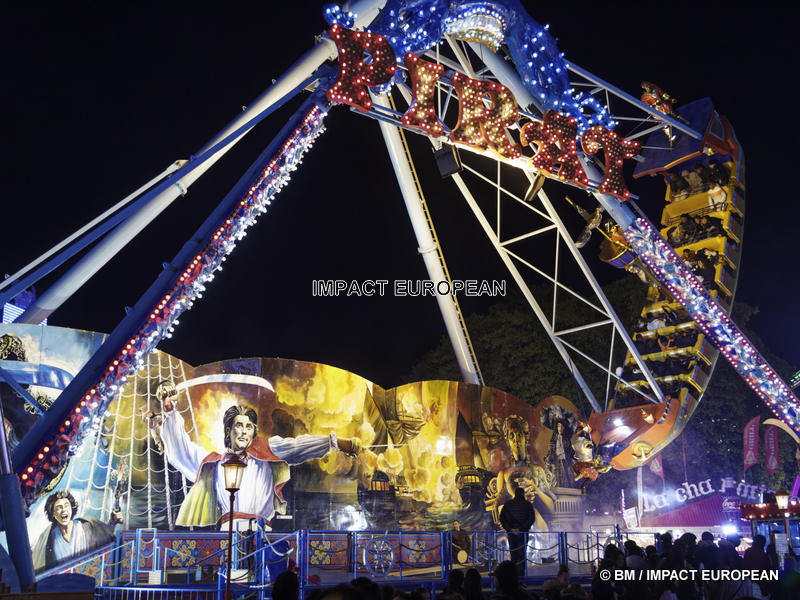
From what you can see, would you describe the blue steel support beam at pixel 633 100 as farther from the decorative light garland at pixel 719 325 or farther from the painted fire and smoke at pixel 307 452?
the painted fire and smoke at pixel 307 452

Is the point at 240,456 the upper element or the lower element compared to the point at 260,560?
upper

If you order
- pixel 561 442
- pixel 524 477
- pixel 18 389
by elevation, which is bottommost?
pixel 524 477

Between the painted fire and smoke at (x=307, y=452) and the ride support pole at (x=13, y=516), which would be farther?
the painted fire and smoke at (x=307, y=452)

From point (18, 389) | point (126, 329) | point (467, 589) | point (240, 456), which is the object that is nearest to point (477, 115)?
point (240, 456)

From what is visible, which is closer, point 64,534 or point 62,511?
point 64,534

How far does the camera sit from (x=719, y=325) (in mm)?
20812

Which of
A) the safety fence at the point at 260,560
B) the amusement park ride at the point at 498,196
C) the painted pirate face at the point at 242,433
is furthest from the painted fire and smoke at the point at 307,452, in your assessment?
the amusement park ride at the point at 498,196

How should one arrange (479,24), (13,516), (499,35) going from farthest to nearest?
1. (499,35)
2. (479,24)
3. (13,516)

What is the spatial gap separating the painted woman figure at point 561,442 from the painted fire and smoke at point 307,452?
5 cm

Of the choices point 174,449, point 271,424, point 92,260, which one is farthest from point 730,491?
point 92,260

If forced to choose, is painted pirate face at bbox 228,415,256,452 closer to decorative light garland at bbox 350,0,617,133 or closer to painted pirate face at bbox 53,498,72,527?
painted pirate face at bbox 53,498,72,527

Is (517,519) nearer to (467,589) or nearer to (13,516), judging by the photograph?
(467,589)

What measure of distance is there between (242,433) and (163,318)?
6998mm

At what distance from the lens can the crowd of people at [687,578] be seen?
732 cm
